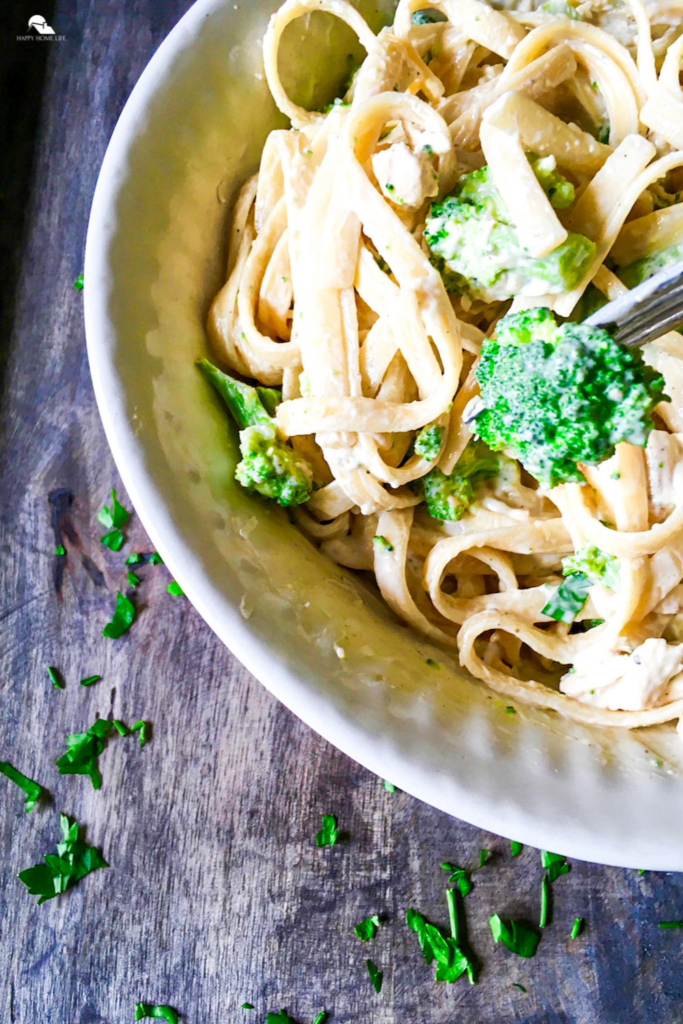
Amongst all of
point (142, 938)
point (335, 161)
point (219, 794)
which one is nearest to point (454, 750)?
point (219, 794)

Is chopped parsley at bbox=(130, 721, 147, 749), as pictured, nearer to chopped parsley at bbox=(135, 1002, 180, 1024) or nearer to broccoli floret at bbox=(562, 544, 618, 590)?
chopped parsley at bbox=(135, 1002, 180, 1024)

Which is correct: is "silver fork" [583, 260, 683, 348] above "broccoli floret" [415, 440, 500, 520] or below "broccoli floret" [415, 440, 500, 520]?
above

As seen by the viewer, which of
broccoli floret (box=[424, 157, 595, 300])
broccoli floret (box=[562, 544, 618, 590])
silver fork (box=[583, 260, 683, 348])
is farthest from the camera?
broccoli floret (box=[562, 544, 618, 590])

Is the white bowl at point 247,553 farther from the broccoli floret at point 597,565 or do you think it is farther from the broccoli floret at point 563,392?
the broccoli floret at point 563,392

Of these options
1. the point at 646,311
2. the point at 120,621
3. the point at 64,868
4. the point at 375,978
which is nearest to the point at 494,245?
the point at 646,311

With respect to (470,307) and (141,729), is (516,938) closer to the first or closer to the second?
(141,729)

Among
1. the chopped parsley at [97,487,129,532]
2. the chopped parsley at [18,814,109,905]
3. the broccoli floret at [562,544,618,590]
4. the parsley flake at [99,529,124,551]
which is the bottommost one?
the chopped parsley at [18,814,109,905]

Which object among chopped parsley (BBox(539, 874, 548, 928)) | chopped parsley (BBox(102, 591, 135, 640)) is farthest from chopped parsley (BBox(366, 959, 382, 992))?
chopped parsley (BBox(102, 591, 135, 640))
